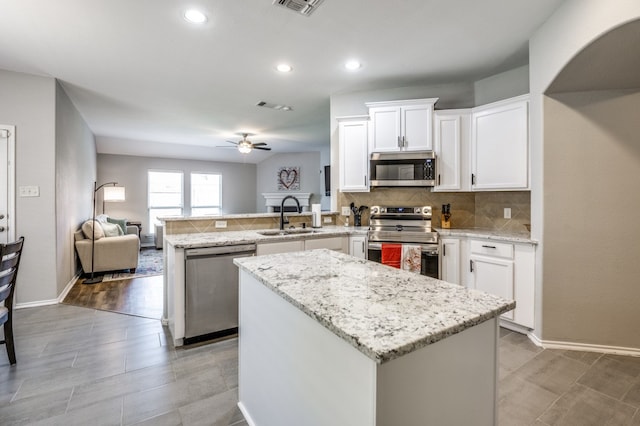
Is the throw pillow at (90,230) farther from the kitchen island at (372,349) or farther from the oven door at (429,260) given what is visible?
the oven door at (429,260)

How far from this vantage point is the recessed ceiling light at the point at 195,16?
237 cm

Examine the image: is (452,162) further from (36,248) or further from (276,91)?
(36,248)

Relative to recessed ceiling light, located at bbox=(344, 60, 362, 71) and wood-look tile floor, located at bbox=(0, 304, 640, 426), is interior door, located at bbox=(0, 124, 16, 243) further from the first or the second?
recessed ceiling light, located at bbox=(344, 60, 362, 71)

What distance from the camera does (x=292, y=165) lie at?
927cm

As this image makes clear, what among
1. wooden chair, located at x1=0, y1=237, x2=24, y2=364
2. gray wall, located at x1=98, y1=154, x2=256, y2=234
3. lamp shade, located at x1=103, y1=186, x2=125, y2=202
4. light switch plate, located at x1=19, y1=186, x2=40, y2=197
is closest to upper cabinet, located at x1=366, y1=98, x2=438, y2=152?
wooden chair, located at x1=0, y1=237, x2=24, y2=364

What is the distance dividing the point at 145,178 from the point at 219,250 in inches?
272

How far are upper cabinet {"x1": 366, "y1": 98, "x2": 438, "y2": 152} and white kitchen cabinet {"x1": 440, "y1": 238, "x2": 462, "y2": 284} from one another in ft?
3.59

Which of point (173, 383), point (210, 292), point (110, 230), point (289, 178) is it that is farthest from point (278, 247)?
point (289, 178)

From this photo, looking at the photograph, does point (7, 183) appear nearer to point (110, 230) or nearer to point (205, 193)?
point (110, 230)

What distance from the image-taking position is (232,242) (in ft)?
8.91

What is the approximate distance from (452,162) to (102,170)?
27.1ft

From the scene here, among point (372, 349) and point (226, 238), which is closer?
point (372, 349)

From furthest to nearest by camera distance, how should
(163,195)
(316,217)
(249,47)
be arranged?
1. (163,195)
2. (316,217)
3. (249,47)

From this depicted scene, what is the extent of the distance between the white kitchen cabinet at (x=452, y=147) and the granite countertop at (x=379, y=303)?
93.4 inches
